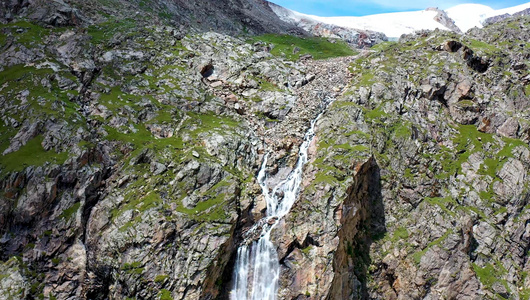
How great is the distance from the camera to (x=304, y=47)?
245 ft

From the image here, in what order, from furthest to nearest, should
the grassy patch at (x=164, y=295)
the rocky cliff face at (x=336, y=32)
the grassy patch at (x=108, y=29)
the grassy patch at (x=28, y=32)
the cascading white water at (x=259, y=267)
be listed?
the rocky cliff face at (x=336, y=32) < the grassy patch at (x=108, y=29) < the grassy patch at (x=28, y=32) < the cascading white water at (x=259, y=267) < the grassy patch at (x=164, y=295)

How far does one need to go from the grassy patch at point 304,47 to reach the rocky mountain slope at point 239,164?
13710mm

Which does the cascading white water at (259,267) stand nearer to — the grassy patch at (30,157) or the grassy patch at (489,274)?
the grassy patch at (30,157)

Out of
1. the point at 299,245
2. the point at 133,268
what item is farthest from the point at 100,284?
the point at 299,245

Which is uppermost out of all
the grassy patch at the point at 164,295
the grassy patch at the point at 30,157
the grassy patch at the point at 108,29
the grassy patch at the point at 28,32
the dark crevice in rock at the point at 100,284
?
the grassy patch at the point at 108,29

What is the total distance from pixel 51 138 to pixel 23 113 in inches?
195

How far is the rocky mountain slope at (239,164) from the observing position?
94.1ft

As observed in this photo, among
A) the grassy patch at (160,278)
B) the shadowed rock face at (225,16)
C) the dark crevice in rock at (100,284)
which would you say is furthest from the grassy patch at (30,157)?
the shadowed rock face at (225,16)

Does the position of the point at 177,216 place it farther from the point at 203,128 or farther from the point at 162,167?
the point at 203,128

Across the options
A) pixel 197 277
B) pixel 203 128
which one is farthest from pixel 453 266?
pixel 203 128

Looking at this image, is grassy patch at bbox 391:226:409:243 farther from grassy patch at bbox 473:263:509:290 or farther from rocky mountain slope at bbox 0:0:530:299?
grassy patch at bbox 473:263:509:290

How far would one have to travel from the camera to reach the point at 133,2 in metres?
67.2

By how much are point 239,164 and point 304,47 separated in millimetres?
46309

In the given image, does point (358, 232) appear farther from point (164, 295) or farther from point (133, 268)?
point (133, 268)
